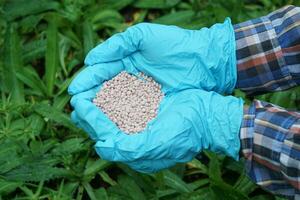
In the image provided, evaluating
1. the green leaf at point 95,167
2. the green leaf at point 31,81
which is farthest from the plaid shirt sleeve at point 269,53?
the green leaf at point 31,81

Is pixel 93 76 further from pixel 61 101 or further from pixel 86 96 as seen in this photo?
pixel 61 101

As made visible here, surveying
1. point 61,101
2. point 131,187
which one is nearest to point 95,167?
point 131,187

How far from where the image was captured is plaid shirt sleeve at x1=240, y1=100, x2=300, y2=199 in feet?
6.11

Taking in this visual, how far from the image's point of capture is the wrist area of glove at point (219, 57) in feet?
7.18

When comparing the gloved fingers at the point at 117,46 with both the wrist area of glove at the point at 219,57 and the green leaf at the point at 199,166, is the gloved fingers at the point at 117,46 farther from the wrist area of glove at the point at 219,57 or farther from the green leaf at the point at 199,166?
the green leaf at the point at 199,166

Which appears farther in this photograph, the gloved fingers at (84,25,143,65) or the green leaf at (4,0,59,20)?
the green leaf at (4,0,59,20)

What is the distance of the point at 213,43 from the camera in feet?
7.29

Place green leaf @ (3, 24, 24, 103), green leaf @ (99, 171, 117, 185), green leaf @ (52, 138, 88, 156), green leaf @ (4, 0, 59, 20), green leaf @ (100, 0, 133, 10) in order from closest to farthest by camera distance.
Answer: green leaf @ (52, 138, 88, 156) < green leaf @ (99, 171, 117, 185) < green leaf @ (3, 24, 24, 103) < green leaf @ (4, 0, 59, 20) < green leaf @ (100, 0, 133, 10)

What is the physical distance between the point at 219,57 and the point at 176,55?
165mm

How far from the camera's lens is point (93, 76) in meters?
2.16

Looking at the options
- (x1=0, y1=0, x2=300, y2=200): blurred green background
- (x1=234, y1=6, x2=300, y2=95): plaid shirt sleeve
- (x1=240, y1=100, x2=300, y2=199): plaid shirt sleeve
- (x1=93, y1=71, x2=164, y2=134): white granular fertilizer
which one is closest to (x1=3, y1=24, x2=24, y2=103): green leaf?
(x1=0, y1=0, x2=300, y2=200): blurred green background

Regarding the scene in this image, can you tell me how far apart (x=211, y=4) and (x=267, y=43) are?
Result: 1.04 m

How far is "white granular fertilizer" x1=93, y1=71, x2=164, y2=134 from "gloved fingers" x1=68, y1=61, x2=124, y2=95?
25 mm

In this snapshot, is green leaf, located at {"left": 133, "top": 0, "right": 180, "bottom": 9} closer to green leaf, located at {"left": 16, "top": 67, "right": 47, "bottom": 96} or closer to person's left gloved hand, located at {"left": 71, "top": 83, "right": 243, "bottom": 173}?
green leaf, located at {"left": 16, "top": 67, "right": 47, "bottom": 96}
